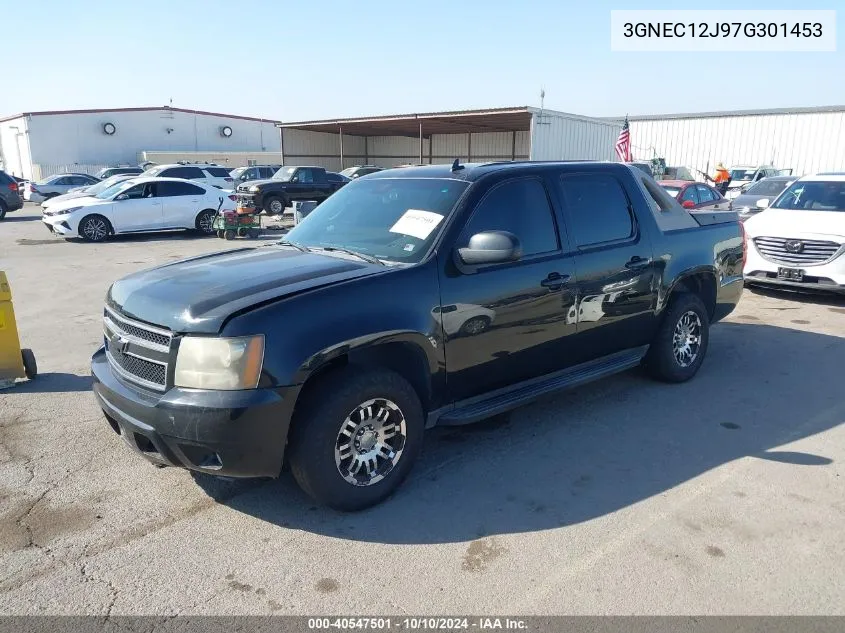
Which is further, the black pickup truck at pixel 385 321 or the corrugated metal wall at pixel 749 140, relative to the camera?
the corrugated metal wall at pixel 749 140

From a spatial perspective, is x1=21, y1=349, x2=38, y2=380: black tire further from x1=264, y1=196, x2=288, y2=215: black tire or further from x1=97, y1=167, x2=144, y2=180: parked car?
x1=97, y1=167, x2=144, y2=180: parked car

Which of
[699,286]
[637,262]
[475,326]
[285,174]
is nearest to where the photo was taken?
[475,326]

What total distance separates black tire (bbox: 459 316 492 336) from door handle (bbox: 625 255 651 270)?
152 cm

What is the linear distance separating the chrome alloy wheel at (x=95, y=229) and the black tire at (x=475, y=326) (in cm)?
1489

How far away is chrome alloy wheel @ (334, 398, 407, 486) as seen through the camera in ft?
11.3

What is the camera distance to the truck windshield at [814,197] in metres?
9.53

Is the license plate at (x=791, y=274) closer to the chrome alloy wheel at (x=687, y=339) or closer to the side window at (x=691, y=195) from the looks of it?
the chrome alloy wheel at (x=687, y=339)

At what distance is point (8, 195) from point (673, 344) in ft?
79.6

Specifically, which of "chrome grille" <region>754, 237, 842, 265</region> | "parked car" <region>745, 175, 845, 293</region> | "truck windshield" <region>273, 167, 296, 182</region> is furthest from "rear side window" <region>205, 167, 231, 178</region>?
"chrome grille" <region>754, 237, 842, 265</region>

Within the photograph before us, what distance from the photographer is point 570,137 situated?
967 inches

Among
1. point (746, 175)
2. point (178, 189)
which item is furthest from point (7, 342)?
point (746, 175)

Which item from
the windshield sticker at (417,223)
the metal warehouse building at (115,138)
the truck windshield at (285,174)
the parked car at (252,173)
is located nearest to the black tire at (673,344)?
the windshield sticker at (417,223)

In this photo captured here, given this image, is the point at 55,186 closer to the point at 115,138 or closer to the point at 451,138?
the point at 451,138

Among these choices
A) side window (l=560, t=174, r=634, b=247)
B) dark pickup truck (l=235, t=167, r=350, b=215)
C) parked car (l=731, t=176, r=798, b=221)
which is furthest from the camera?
dark pickup truck (l=235, t=167, r=350, b=215)
